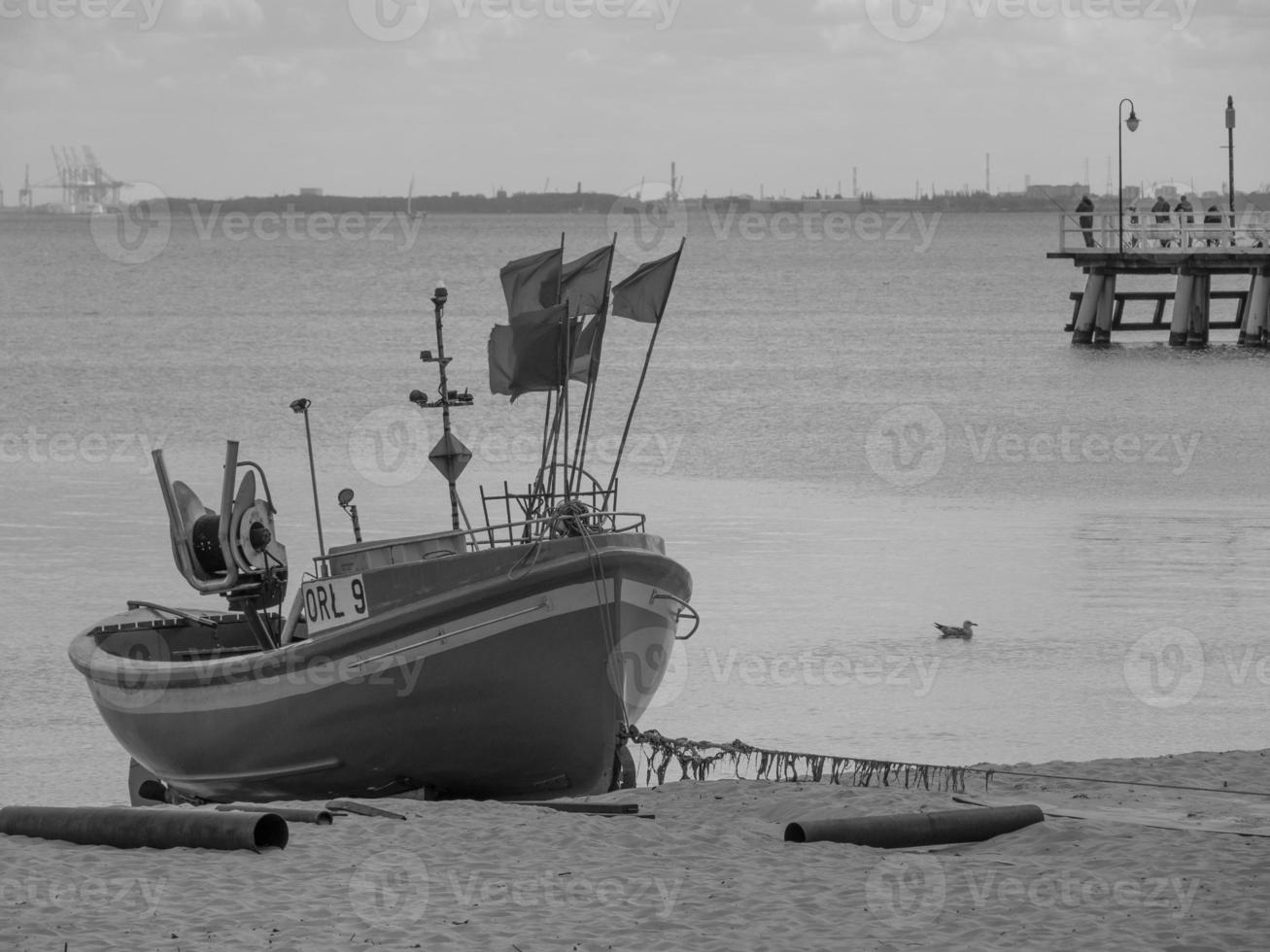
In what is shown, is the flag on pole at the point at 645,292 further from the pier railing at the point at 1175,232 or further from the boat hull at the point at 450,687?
the pier railing at the point at 1175,232

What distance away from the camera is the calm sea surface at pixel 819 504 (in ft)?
59.1

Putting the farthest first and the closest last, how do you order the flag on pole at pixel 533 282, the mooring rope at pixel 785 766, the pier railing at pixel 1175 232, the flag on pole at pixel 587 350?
the pier railing at pixel 1175 232 → the flag on pole at pixel 587 350 → the flag on pole at pixel 533 282 → the mooring rope at pixel 785 766

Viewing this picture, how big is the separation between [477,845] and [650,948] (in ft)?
7.89

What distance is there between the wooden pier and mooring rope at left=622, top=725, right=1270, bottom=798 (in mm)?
36459

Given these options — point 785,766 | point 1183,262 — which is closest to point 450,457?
point 785,766

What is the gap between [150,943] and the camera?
9203mm

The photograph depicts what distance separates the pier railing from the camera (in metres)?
51.0

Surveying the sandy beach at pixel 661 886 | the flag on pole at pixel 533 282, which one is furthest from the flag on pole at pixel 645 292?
the sandy beach at pixel 661 886

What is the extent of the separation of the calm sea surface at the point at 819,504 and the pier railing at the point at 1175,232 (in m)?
3.42

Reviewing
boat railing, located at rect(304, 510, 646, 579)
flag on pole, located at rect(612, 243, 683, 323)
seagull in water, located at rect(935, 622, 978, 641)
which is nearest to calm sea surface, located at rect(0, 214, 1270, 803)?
seagull in water, located at rect(935, 622, 978, 641)

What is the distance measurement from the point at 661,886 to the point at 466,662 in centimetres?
361

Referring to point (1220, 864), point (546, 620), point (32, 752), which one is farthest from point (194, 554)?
point (1220, 864)

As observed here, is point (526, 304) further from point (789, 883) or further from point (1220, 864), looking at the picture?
point (1220, 864)

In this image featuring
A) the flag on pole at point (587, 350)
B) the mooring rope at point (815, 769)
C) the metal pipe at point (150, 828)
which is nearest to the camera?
the metal pipe at point (150, 828)
